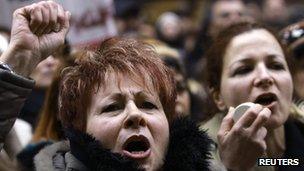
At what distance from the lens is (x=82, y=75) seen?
263 centimetres

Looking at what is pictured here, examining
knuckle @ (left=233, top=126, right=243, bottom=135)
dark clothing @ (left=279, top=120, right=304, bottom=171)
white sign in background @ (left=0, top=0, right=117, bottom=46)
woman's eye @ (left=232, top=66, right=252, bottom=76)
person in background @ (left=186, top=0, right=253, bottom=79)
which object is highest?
knuckle @ (left=233, top=126, right=243, bottom=135)

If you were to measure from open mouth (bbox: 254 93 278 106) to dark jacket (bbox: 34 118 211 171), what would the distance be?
519 mm

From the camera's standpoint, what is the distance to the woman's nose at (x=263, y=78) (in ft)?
10.1

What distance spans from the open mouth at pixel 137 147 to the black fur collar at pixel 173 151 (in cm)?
4

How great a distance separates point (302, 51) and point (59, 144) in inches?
68.5

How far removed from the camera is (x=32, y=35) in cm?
254

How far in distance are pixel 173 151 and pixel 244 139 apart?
247mm

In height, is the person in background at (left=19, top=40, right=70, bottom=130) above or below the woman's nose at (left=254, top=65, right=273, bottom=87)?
below

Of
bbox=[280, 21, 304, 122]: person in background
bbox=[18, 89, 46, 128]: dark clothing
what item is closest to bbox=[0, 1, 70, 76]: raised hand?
bbox=[280, 21, 304, 122]: person in background

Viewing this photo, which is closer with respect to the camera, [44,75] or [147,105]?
[147,105]

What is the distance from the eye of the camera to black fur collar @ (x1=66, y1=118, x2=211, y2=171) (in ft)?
7.97

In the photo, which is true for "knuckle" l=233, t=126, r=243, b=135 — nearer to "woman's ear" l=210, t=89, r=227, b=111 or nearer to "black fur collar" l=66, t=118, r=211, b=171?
"black fur collar" l=66, t=118, r=211, b=171

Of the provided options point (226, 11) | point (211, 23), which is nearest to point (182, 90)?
point (226, 11)

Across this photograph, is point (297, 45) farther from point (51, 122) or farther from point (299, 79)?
point (51, 122)
